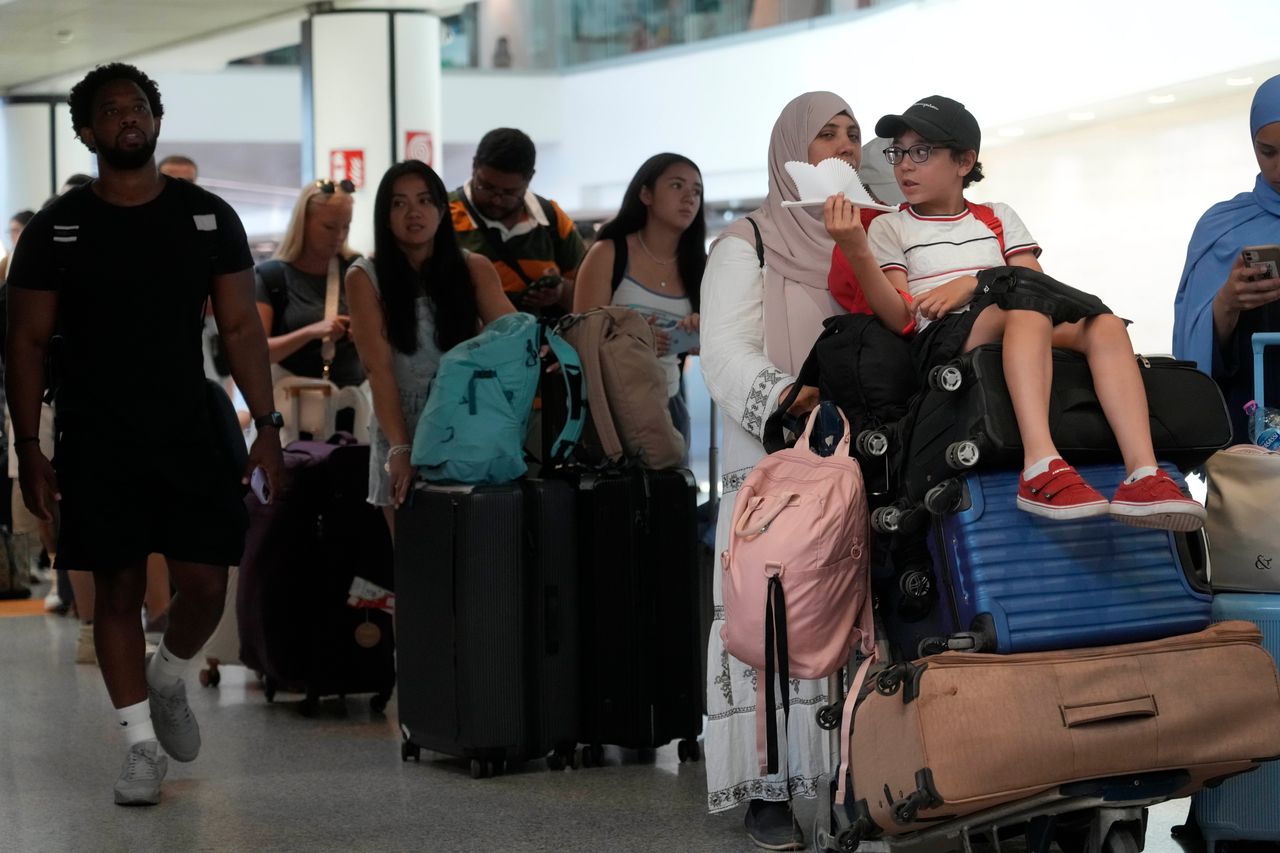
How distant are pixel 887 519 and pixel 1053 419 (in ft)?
1.03

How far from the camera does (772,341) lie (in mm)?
3354

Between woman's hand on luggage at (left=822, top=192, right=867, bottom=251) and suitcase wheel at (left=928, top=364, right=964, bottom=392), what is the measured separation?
14.7 inches

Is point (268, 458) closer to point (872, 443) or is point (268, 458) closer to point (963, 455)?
point (872, 443)

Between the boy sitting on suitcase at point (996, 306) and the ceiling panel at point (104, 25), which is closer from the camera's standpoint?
the boy sitting on suitcase at point (996, 306)

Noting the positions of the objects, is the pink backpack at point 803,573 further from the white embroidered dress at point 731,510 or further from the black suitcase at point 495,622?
the black suitcase at point 495,622

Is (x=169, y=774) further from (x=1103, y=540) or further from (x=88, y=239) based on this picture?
(x=1103, y=540)

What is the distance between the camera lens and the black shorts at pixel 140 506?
3807mm

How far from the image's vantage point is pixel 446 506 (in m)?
4.20

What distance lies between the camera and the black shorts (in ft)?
12.5

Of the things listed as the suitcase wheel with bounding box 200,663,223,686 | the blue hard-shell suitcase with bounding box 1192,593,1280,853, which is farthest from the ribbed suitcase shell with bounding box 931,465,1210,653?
the suitcase wheel with bounding box 200,663,223,686

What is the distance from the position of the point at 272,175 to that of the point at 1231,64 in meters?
13.4

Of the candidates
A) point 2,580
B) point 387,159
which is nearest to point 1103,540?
point 2,580

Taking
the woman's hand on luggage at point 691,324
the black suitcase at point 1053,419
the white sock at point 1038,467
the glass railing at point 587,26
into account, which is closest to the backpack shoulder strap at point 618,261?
the woman's hand on luggage at point 691,324

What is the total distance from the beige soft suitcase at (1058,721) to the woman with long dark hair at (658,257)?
2.46m
